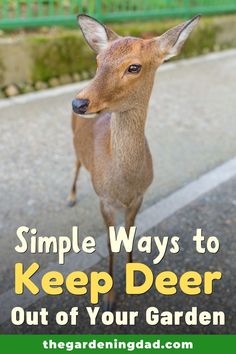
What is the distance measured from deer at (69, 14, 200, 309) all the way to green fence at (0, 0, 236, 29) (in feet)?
11.9

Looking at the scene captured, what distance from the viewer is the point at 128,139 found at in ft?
7.74

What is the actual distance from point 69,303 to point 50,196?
134 cm

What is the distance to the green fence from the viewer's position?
5914 millimetres

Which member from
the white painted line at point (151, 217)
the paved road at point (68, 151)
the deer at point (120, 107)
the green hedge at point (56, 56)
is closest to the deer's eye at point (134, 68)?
the deer at point (120, 107)

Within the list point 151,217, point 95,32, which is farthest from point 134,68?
point 151,217

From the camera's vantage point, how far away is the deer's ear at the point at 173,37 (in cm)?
222

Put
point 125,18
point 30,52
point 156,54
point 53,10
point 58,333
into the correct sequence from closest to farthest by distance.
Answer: point 156,54
point 58,333
point 30,52
point 53,10
point 125,18

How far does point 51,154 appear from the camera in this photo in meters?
4.60

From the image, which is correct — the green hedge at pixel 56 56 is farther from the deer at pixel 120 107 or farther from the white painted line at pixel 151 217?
the deer at pixel 120 107

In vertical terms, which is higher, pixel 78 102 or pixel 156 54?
pixel 156 54

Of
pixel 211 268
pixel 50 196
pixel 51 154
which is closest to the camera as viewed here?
pixel 211 268

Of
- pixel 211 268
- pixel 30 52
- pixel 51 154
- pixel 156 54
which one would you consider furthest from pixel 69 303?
pixel 30 52

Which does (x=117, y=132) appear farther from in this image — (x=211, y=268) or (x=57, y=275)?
(x=211, y=268)

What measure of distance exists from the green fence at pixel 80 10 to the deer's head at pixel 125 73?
4082mm
